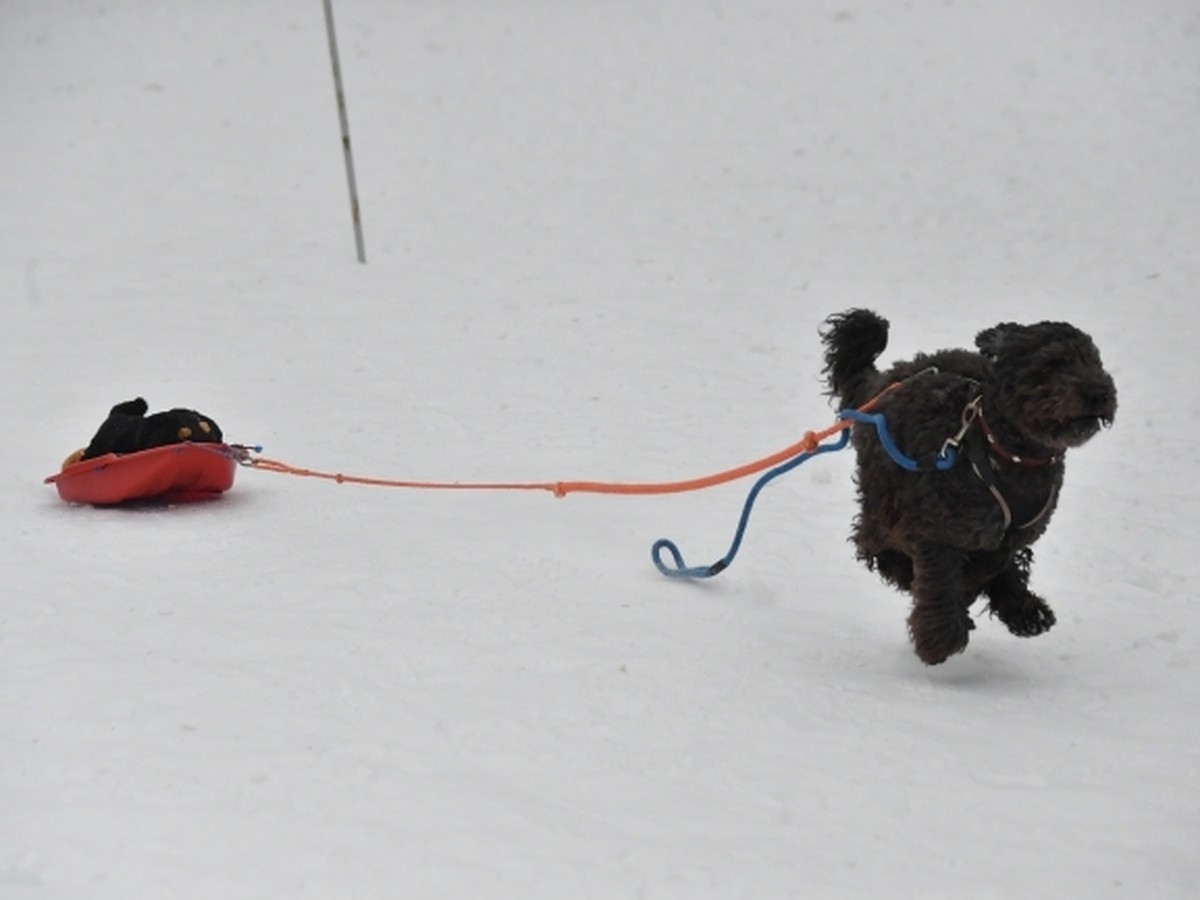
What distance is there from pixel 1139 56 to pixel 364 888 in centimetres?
1517

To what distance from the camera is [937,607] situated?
4.75 meters

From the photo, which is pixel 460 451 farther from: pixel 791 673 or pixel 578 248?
pixel 578 248

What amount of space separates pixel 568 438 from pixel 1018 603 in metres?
3.39

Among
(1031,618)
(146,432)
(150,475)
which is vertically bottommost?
(1031,618)

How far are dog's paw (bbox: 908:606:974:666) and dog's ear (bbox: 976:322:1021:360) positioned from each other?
0.88 m

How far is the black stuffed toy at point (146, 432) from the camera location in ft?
20.1

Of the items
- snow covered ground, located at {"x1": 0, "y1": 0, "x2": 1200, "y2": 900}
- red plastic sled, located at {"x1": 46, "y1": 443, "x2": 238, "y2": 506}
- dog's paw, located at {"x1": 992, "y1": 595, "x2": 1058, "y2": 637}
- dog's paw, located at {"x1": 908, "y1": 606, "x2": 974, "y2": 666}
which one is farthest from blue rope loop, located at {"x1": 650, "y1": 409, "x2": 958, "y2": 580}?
red plastic sled, located at {"x1": 46, "y1": 443, "x2": 238, "y2": 506}

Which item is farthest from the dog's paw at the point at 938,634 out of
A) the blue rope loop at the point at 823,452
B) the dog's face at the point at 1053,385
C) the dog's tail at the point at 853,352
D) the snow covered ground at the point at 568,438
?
the dog's tail at the point at 853,352

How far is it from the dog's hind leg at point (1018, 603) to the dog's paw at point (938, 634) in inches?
15.3

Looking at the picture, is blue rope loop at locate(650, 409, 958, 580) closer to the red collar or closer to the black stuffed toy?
the red collar

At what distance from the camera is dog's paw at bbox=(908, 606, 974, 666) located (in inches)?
186

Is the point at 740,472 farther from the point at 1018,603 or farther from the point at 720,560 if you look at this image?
the point at 1018,603

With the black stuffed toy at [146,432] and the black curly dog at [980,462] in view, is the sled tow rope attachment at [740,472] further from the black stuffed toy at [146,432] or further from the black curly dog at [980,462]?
the black stuffed toy at [146,432]

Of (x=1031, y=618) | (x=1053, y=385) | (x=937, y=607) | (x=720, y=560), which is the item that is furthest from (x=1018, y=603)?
(x=720, y=560)
